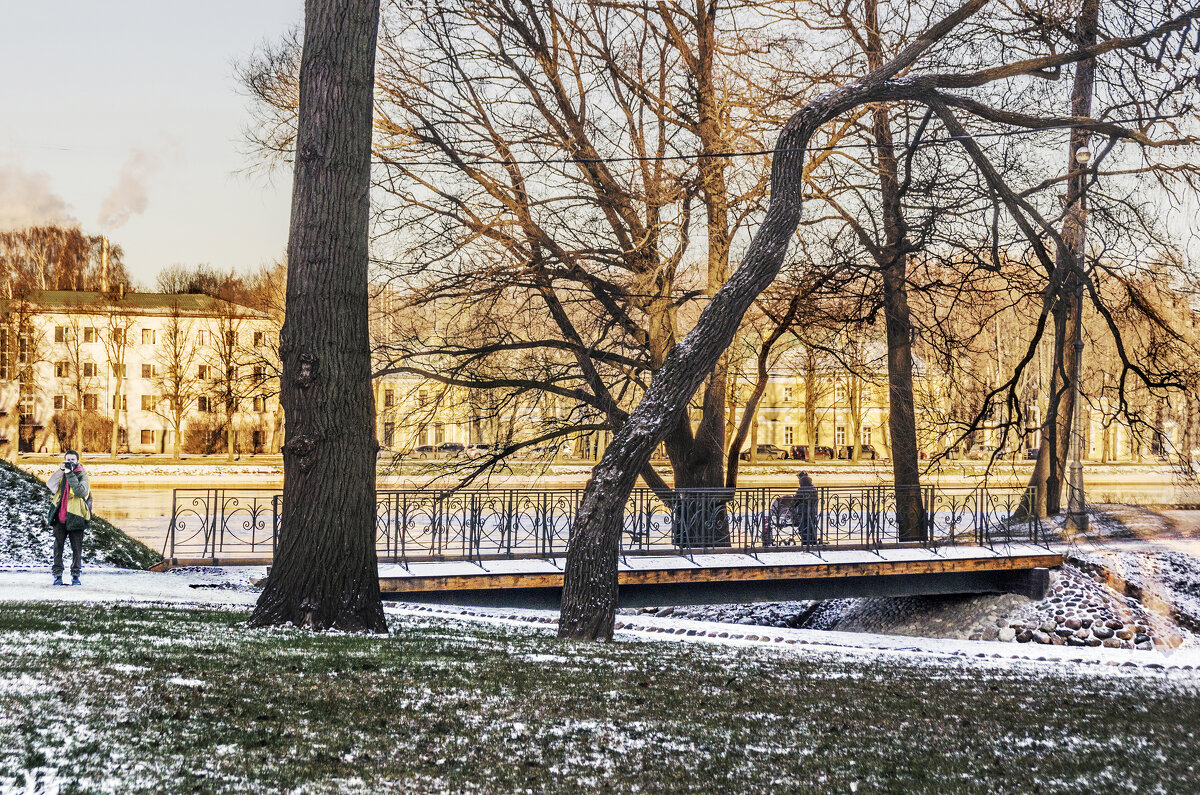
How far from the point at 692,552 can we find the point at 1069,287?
23.6 ft

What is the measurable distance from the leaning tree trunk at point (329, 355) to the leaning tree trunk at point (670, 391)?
84.9 inches

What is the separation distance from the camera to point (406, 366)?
56.9ft

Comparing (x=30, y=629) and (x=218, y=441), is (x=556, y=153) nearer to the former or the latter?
(x=30, y=629)

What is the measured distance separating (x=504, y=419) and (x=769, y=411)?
231 ft

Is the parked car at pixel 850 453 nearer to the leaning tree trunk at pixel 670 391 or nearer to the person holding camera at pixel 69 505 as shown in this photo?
the leaning tree trunk at pixel 670 391

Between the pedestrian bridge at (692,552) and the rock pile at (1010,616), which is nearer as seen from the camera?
the pedestrian bridge at (692,552)

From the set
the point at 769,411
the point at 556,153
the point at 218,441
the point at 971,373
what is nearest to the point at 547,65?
the point at 556,153

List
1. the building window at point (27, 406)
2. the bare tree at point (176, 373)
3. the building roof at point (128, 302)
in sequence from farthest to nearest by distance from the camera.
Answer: the building roof at point (128, 302)
the building window at point (27, 406)
the bare tree at point (176, 373)

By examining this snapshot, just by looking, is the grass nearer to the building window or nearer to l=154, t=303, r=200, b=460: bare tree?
l=154, t=303, r=200, b=460: bare tree

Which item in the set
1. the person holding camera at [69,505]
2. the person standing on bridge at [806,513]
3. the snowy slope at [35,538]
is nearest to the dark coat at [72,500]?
the person holding camera at [69,505]

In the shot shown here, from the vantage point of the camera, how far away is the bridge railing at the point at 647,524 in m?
16.0

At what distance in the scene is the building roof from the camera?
65562mm

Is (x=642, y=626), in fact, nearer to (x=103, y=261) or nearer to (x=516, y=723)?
(x=516, y=723)

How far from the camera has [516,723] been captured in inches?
190
